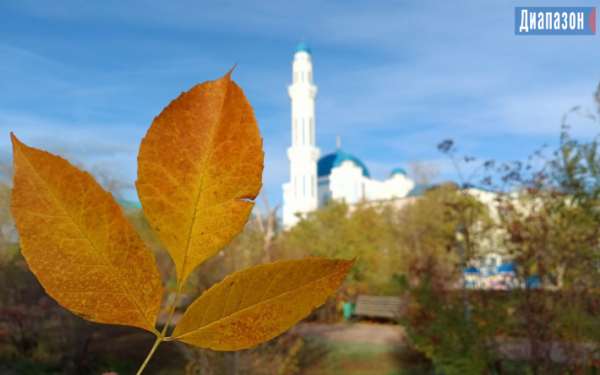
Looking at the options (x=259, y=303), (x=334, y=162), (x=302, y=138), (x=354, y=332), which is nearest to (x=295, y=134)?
(x=302, y=138)

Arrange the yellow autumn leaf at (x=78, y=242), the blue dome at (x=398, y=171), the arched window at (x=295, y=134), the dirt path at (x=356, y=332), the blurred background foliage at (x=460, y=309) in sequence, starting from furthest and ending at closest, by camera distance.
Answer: the blue dome at (x=398, y=171) → the arched window at (x=295, y=134) → the dirt path at (x=356, y=332) → the blurred background foliage at (x=460, y=309) → the yellow autumn leaf at (x=78, y=242)

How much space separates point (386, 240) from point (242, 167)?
17757mm

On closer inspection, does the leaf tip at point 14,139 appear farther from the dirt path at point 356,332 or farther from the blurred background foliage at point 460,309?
the dirt path at point 356,332

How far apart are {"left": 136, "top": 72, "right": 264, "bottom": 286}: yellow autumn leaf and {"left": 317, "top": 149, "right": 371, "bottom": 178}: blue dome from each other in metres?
32.9

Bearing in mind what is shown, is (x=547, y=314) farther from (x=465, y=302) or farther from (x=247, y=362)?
(x=247, y=362)

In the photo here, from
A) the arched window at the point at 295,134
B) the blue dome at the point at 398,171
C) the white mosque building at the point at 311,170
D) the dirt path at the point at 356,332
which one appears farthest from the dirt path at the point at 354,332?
the blue dome at the point at 398,171

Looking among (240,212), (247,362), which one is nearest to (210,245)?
(240,212)

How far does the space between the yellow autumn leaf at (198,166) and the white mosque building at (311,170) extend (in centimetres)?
2476

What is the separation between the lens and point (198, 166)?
0.93ft

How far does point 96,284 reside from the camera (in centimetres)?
28

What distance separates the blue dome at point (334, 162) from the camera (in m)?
33.6

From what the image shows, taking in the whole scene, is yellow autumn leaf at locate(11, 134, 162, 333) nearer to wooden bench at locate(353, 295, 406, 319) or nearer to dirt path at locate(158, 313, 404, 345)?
dirt path at locate(158, 313, 404, 345)

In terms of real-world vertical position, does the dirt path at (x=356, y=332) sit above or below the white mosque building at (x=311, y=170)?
below

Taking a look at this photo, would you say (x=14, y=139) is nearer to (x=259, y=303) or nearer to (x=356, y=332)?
(x=259, y=303)
